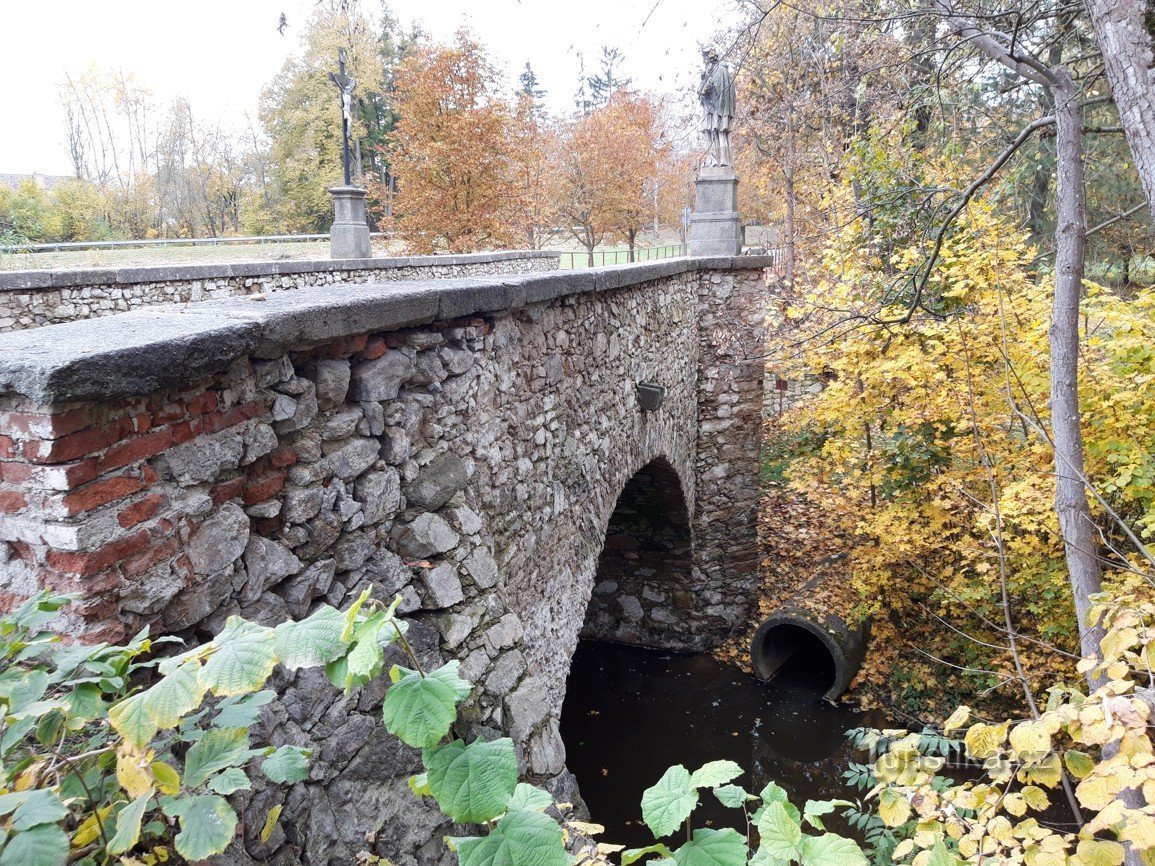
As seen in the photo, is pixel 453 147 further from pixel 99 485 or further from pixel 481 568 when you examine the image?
pixel 99 485

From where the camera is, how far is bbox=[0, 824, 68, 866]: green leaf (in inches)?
Result: 43.7

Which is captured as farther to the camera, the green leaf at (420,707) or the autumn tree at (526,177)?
the autumn tree at (526,177)

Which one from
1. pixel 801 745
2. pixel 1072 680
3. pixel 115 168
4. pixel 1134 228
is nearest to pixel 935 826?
pixel 1072 680

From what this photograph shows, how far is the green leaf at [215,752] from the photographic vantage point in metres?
1.38

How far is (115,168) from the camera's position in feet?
108

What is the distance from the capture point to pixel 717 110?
30.2ft

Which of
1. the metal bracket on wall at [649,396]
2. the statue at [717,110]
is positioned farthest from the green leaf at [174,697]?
the statue at [717,110]

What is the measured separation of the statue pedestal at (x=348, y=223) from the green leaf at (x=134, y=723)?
11977 mm

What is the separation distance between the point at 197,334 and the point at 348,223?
11321 millimetres

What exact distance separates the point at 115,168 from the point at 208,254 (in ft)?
54.1

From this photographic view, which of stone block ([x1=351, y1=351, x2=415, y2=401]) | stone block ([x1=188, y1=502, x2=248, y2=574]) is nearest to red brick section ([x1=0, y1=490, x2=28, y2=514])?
stone block ([x1=188, y1=502, x2=248, y2=574])

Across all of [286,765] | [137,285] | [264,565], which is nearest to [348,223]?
[137,285]

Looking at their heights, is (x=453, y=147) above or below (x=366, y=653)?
above

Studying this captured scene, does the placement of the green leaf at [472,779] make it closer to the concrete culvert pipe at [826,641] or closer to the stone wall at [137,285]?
the stone wall at [137,285]
